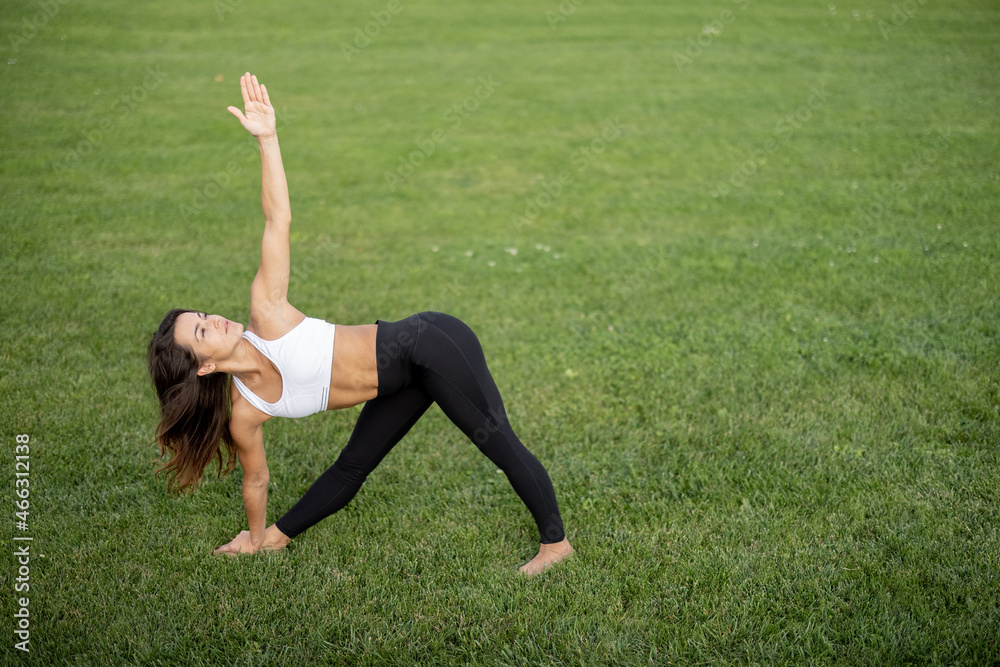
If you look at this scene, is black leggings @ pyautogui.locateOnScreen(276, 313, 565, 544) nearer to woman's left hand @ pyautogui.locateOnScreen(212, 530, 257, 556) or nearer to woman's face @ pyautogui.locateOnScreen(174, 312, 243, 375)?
woman's left hand @ pyautogui.locateOnScreen(212, 530, 257, 556)

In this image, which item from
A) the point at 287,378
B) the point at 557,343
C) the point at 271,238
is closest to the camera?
the point at 271,238

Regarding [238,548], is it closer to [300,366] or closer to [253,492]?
[253,492]

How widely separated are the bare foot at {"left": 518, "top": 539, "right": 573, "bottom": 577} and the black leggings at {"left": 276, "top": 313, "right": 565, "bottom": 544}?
0.14 feet

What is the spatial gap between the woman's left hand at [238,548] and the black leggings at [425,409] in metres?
0.18

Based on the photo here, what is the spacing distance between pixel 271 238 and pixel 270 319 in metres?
0.37

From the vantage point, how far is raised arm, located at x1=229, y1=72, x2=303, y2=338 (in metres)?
3.11

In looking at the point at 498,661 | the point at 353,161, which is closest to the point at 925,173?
the point at 353,161

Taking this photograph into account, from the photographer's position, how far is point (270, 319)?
125 inches

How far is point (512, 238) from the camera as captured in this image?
8234 mm

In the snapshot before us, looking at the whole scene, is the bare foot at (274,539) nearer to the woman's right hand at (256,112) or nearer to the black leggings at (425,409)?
the black leggings at (425,409)

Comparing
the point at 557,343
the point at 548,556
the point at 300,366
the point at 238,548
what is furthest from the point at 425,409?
the point at 557,343

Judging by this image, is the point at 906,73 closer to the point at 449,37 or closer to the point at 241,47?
the point at 449,37

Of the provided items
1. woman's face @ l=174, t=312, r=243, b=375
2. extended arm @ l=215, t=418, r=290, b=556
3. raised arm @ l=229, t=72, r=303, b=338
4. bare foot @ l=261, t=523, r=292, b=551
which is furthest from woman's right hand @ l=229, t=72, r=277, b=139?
bare foot @ l=261, t=523, r=292, b=551

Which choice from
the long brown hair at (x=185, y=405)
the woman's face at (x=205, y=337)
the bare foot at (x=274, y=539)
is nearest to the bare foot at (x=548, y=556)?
the bare foot at (x=274, y=539)
